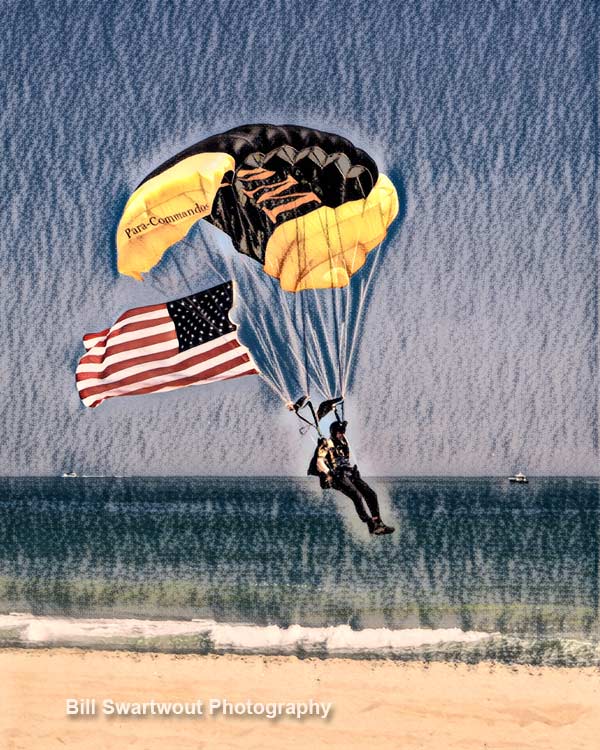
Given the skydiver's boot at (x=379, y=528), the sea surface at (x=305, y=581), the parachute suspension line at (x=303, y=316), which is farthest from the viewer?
the sea surface at (x=305, y=581)

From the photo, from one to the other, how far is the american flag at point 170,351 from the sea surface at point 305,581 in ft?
12.9

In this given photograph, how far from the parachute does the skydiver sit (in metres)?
0.61

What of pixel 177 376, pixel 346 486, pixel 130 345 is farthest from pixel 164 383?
pixel 346 486

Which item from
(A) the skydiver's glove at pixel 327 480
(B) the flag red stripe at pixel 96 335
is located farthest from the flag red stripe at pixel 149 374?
(A) the skydiver's glove at pixel 327 480

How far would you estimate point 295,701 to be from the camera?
1024 cm

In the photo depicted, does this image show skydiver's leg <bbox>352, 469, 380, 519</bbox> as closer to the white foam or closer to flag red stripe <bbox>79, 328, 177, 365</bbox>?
flag red stripe <bbox>79, 328, 177, 365</bbox>

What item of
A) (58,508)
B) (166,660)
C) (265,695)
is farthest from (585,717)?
(58,508)

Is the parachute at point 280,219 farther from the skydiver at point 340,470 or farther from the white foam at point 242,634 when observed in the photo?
the white foam at point 242,634

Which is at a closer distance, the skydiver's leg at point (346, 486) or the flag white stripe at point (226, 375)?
the skydiver's leg at point (346, 486)

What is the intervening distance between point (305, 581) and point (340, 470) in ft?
48.1

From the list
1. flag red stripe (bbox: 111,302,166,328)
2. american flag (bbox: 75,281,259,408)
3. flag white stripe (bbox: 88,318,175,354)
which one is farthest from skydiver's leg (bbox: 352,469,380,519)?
flag red stripe (bbox: 111,302,166,328)

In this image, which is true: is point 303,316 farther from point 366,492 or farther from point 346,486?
point 366,492

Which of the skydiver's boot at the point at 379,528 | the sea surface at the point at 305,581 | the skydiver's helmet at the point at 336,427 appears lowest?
the sea surface at the point at 305,581

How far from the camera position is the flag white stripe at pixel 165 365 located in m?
10.9
